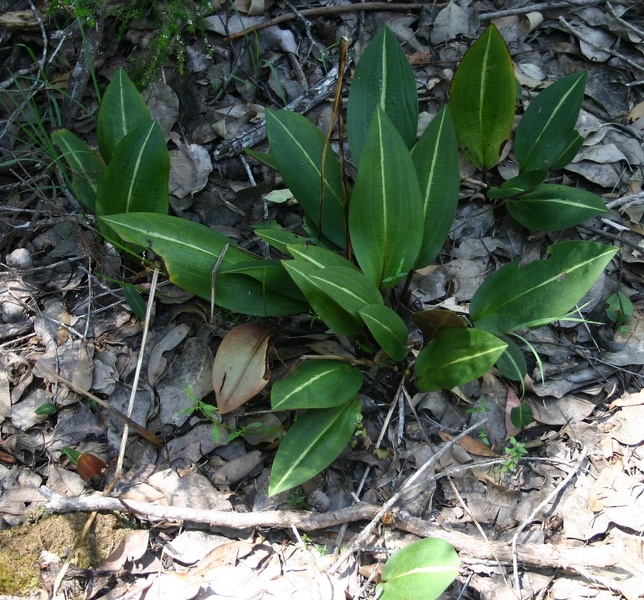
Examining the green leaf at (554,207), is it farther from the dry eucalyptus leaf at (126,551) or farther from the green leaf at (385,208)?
the dry eucalyptus leaf at (126,551)

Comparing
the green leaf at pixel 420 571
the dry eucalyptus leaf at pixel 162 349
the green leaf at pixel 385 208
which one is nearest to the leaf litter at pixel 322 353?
the dry eucalyptus leaf at pixel 162 349

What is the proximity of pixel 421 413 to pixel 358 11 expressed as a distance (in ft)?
6.13

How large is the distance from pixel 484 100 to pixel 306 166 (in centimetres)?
76

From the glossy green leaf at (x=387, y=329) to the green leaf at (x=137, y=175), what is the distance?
93cm

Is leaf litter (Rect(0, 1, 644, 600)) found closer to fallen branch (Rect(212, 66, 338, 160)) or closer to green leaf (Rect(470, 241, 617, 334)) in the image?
fallen branch (Rect(212, 66, 338, 160))

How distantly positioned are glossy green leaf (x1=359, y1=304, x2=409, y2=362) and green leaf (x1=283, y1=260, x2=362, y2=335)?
0.39 feet

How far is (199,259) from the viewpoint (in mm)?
1991

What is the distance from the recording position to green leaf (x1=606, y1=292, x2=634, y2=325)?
2213 mm

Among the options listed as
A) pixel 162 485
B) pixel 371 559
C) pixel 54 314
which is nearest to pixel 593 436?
pixel 371 559

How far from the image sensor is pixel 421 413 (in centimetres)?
209

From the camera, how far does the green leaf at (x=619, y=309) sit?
→ 221 cm

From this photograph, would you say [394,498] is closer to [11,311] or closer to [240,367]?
[240,367]

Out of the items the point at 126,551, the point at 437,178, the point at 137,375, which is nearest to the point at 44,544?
the point at 126,551

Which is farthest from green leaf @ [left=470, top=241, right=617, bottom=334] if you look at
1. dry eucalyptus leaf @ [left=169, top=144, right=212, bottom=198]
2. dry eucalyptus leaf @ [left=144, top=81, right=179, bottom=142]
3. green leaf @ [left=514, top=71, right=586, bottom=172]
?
dry eucalyptus leaf @ [left=144, top=81, right=179, bottom=142]
